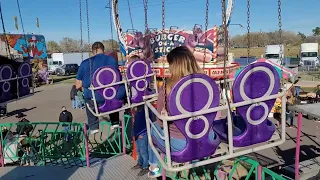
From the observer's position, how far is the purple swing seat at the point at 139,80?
15.6 ft

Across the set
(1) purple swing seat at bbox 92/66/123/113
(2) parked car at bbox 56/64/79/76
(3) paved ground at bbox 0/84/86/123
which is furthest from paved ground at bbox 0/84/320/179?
(2) parked car at bbox 56/64/79/76

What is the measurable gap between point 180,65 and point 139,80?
2.31 meters

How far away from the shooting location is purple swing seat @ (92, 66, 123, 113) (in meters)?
4.50

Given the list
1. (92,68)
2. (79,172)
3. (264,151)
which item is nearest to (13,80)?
(92,68)

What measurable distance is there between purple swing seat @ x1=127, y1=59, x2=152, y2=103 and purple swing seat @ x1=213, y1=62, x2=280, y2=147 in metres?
2.27

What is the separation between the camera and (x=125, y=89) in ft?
15.4

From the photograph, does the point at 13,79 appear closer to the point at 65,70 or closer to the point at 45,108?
the point at 45,108

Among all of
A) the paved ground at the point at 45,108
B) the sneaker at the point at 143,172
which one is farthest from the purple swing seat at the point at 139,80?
the paved ground at the point at 45,108

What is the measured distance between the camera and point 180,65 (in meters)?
2.60

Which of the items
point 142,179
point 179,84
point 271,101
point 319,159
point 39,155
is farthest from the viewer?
point 39,155

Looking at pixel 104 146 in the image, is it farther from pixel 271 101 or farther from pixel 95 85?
pixel 271 101

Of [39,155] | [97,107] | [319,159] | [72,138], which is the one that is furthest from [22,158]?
[319,159]

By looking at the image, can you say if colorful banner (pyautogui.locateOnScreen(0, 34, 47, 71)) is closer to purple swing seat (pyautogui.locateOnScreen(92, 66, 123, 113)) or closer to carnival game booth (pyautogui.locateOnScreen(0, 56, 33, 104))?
carnival game booth (pyautogui.locateOnScreen(0, 56, 33, 104))

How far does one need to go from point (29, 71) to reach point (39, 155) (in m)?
2.06
